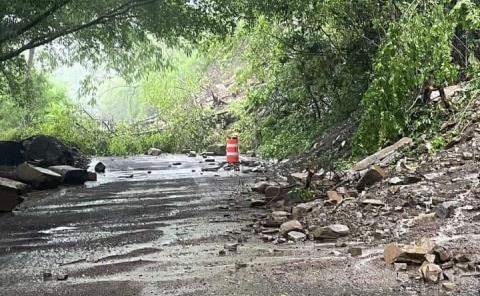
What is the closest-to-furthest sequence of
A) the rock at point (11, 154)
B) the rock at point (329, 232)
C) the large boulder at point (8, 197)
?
the rock at point (329, 232)
the large boulder at point (8, 197)
the rock at point (11, 154)

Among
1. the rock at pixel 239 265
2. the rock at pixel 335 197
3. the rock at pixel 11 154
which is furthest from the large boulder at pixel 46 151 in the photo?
the rock at pixel 239 265

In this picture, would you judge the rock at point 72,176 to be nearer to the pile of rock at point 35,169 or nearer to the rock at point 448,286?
the pile of rock at point 35,169

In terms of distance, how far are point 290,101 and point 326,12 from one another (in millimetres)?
7581

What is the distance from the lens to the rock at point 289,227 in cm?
636

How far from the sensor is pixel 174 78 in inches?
1284

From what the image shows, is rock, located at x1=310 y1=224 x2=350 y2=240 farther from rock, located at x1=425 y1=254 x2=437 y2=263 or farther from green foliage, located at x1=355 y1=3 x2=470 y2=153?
green foliage, located at x1=355 y1=3 x2=470 y2=153

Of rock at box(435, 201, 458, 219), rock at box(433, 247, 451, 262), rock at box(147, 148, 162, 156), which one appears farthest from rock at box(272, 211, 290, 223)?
rock at box(147, 148, 162, 156)

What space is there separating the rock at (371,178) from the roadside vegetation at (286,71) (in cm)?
111

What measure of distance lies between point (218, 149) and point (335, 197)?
1797 cm

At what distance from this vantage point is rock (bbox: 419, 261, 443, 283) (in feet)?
13.7

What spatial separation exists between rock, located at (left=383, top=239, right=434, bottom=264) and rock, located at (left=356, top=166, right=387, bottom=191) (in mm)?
3042

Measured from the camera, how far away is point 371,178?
7.88 m

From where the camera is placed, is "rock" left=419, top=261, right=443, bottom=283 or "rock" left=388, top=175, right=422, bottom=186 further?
"rock" left=388, top=175, right=422, bottom=186

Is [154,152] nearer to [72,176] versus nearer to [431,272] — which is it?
[72,176]
